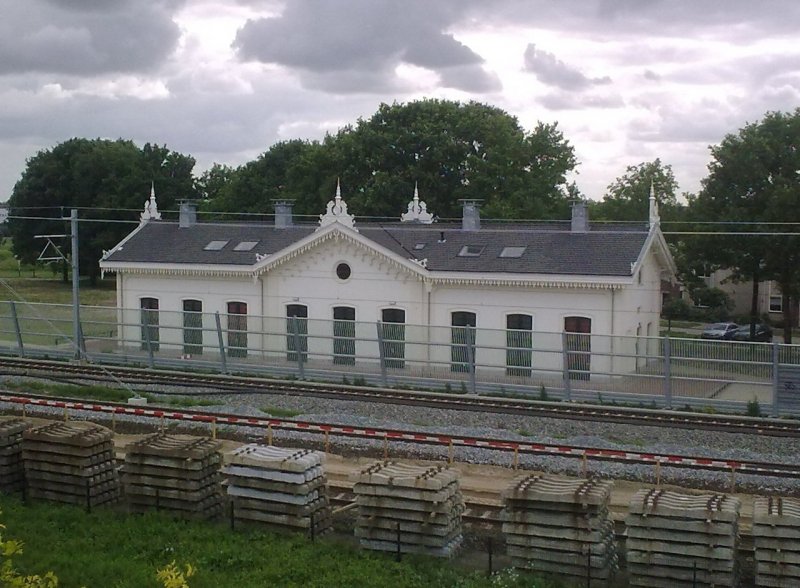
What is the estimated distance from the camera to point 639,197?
62.3 metres

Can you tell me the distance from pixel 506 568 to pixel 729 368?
12.9 m

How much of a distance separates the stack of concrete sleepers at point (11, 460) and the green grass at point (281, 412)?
7.64 m

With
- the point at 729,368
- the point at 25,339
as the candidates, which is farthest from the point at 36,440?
the point at 25,339

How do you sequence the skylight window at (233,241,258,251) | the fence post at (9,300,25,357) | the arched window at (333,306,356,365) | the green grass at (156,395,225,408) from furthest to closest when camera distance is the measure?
the skylight window at (233,241,258,251) < the fence post at (9,300,25,357) < the arched window at (333,306,356,365) < the green grass at (156,395,225,408)

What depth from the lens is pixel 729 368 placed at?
22859mm

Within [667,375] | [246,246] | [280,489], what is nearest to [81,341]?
[246,246]

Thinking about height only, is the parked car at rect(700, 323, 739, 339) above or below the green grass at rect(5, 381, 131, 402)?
below

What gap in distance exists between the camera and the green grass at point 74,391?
80.3 feet

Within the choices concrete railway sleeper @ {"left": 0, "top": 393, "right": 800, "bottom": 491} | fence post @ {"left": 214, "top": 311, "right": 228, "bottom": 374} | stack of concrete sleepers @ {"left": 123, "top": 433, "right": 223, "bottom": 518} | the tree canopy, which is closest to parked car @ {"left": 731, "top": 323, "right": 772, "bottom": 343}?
the tree canopy

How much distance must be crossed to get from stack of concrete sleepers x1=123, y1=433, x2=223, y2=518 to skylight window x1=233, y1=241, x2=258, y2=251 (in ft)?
69.6

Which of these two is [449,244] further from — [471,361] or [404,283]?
[471,361]

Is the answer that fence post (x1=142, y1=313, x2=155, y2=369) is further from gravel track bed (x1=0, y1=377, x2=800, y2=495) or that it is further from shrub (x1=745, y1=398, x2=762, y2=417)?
shrub (x1=745, y1=398, x2=762, y2=417)

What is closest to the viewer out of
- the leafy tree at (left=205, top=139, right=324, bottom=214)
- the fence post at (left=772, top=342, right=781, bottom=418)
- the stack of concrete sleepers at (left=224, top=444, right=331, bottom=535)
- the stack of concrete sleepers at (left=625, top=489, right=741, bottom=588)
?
the stack of concrete sleepers at (left=625, top=489, right=741, bottom=588)

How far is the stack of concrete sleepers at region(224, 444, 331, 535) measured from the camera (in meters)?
13.0
